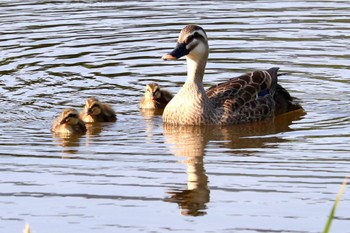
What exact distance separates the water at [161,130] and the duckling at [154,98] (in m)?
0.20

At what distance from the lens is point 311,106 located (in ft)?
43.2

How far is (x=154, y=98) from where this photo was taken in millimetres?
13047

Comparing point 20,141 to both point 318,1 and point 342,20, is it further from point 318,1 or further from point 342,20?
point 318,1

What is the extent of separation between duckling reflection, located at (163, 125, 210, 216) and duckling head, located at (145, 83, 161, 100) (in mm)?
771

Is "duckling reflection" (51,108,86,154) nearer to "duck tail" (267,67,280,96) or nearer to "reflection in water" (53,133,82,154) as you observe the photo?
"reflection in water" (53,133,82,154)

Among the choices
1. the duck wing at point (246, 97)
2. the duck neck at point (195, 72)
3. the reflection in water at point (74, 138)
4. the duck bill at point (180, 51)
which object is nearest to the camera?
the reflection in water at point (74, 138)

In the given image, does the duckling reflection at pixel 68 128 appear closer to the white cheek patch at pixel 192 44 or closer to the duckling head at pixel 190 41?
the duckling head at pixel 190 41

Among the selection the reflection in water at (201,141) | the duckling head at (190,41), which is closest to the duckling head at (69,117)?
the reflection in water at (201,141)

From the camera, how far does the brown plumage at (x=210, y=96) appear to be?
12336 millimetres

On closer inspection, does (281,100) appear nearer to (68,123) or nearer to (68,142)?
(68,123)

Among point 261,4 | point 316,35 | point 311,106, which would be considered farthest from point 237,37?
point 311,106

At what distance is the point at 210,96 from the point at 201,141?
4.59 feet

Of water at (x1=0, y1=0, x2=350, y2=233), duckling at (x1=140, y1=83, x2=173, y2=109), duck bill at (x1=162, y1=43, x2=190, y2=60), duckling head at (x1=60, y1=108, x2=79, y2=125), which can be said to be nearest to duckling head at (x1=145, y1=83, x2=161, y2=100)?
duckling at (x1=140, y1=83, x2=173, y2=109)

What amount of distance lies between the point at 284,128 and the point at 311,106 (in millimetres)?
994
